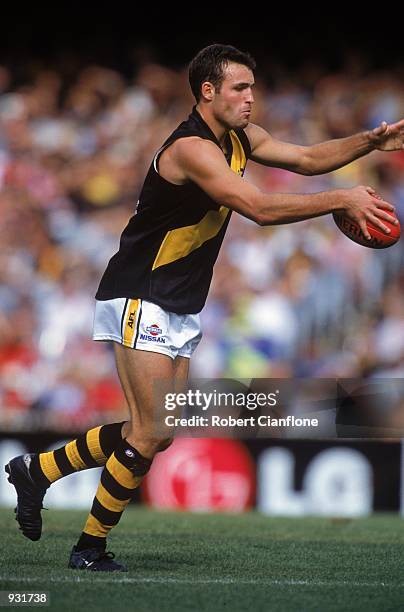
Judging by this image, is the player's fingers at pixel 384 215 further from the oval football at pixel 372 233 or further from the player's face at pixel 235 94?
the player's face at pixel 235 94

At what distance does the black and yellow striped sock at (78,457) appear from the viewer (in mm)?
5324

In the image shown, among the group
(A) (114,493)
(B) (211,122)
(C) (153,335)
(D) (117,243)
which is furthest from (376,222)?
(D) (117,243)

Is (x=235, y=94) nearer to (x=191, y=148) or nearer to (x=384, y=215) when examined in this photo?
(x=191, y=148)

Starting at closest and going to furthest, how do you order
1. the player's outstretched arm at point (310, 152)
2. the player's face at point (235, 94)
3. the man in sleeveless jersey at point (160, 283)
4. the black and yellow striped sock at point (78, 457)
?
1. the man in sleeveless jersey at point (160, 283)
2. the player's face at point (235, 94)
3. the black and yellow striped sock at point (78, 457)
4. the player's outstretched arm at point (310, 152)

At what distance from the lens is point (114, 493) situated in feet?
16.6

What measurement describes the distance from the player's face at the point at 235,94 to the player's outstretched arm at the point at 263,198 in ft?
0.94

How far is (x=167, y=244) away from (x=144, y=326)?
1.31 feet

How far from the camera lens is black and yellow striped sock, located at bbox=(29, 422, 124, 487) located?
5.32 m

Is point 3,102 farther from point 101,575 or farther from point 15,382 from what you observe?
point 101,575

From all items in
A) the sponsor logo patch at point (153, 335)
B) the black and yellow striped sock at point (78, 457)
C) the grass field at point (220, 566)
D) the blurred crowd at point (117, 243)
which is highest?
the blurred crowd at point (117, 243)

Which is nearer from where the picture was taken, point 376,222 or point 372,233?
point 376,222

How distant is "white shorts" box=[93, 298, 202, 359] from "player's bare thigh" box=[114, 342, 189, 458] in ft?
0.15

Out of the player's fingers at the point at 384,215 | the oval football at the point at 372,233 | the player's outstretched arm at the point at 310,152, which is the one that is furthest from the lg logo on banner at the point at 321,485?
the player's fingers at the point at 384,215

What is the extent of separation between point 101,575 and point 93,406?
6.08 m
